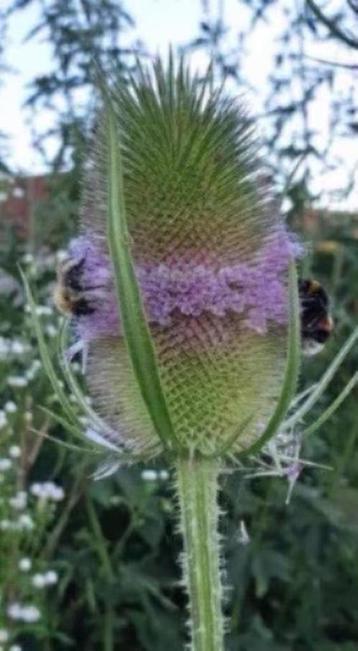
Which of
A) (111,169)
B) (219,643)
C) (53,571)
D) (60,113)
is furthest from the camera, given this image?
(60,113)

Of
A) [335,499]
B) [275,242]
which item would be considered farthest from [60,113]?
[275,242]

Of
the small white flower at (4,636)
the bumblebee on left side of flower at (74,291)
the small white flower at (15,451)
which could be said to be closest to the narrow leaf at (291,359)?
the bumblebee on left side of flower at (74,291)

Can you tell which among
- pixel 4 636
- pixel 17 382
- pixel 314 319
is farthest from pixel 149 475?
pixel 314 319

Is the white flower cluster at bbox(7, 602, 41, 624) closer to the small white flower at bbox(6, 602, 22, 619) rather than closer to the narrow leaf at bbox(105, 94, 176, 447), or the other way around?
the small white flower at bbox(6, 602, 22, 619)

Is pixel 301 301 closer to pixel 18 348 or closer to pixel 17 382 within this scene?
pixel 17 382

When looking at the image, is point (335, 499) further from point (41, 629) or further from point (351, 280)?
point (41, 629)

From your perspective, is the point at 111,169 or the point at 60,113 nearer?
the point at 111,169

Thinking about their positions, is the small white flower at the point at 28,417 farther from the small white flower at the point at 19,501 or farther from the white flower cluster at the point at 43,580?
the white flower cluster at the point at 43,580
